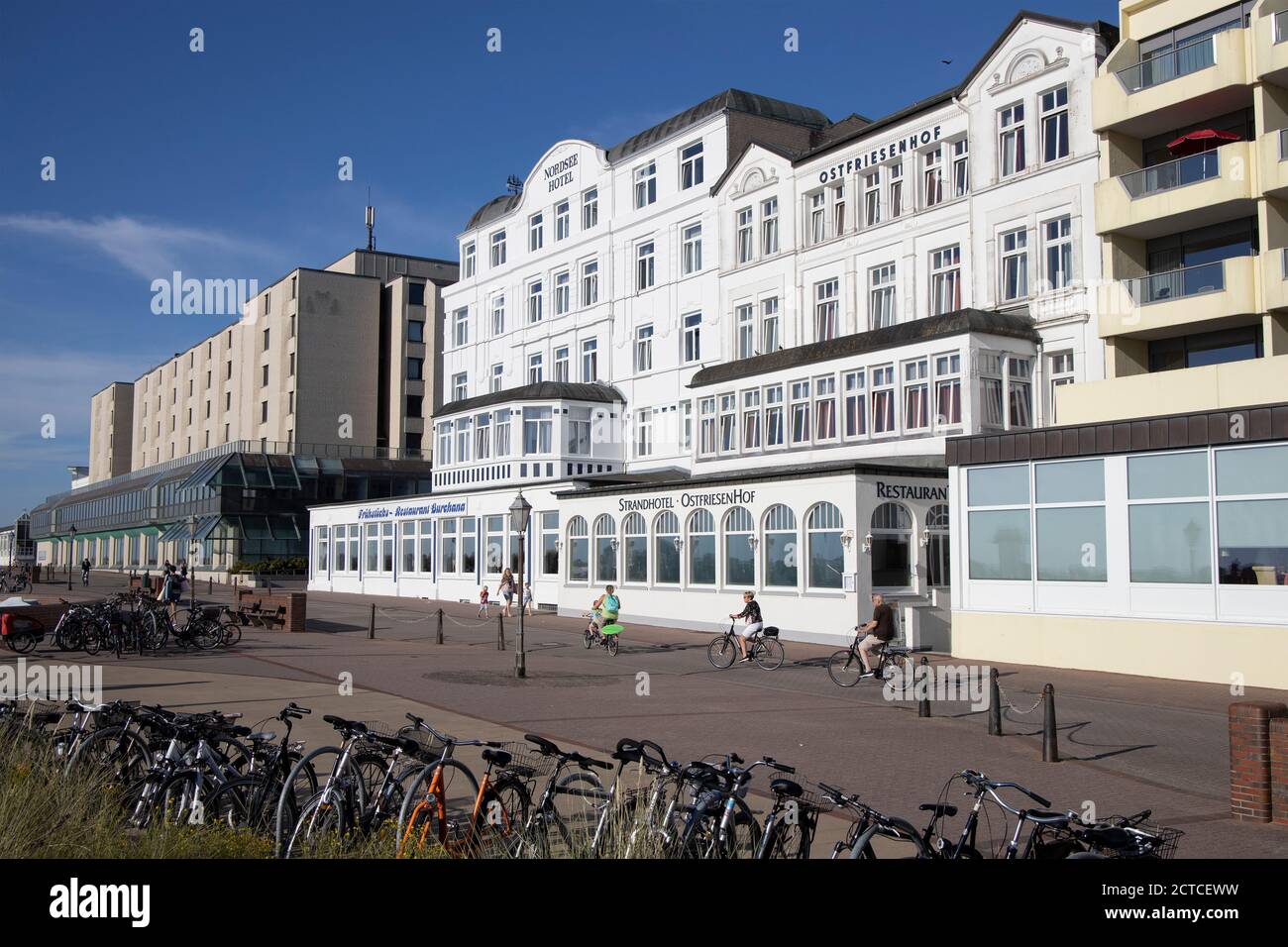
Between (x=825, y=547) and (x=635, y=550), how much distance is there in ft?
29.8

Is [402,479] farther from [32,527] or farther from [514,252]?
[32,527]

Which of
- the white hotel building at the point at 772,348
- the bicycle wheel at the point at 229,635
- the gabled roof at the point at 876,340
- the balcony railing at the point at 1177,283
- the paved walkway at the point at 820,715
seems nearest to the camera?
the paved walkway at the point at 820,715

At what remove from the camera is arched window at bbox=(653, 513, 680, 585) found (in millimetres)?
33625

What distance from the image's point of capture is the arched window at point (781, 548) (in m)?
29.0

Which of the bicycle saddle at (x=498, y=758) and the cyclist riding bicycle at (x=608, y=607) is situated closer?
the bicycle saddle at (x=498, y=758)

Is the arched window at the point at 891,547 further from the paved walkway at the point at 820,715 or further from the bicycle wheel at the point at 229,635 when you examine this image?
the bicycle wheel at the point at 229,635

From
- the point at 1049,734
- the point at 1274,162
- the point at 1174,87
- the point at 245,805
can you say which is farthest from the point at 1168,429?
the point at 245,805

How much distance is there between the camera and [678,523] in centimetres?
3338

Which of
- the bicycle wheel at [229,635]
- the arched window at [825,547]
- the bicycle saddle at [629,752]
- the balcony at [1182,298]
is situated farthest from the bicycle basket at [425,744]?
the balcony at [1182,298]

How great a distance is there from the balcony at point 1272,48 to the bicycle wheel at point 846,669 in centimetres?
1663

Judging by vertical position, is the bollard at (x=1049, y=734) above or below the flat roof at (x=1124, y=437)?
below

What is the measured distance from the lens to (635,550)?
117 ft

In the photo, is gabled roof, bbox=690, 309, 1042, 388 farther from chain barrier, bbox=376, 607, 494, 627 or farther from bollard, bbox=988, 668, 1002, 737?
bollard, bbox=988, 668, 1002, 737
